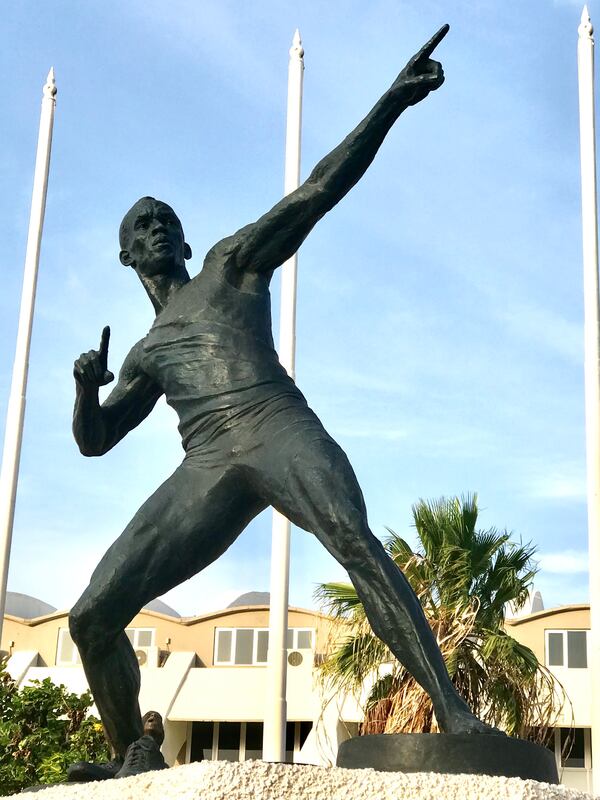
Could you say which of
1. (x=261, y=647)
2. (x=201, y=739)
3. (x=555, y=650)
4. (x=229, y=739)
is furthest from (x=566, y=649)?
(x=201, y=739)

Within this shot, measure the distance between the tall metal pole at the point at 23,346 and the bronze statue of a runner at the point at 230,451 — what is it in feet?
44.5

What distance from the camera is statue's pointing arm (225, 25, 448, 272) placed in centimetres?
498

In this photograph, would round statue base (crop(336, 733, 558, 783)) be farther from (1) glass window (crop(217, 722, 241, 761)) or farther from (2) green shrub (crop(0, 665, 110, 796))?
(1) glass window (crop(217, 722, 241, 761))

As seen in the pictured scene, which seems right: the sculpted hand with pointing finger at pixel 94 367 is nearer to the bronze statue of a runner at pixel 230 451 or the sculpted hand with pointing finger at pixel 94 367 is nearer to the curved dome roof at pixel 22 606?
the bronze statue of a runner at pixel 230 451

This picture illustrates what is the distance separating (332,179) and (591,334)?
498 inches

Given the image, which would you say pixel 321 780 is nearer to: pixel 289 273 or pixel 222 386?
pixel 222 386

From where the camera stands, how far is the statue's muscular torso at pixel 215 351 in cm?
507

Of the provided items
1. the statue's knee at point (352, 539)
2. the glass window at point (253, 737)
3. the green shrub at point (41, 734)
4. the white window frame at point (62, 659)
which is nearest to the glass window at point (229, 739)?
the glass window at point (253, 737)

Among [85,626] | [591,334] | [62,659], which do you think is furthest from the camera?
[62,659]

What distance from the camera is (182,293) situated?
5449 mm

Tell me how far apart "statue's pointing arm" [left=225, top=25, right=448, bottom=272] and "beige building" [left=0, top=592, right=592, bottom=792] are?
21.2 m

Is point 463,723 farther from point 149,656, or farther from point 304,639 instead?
point 304,639

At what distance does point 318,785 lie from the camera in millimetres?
3918

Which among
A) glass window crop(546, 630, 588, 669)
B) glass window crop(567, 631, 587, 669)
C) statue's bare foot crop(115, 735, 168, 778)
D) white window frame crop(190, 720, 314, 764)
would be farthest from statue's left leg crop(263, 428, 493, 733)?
white window frame crop(190, 720, 314, 764)
